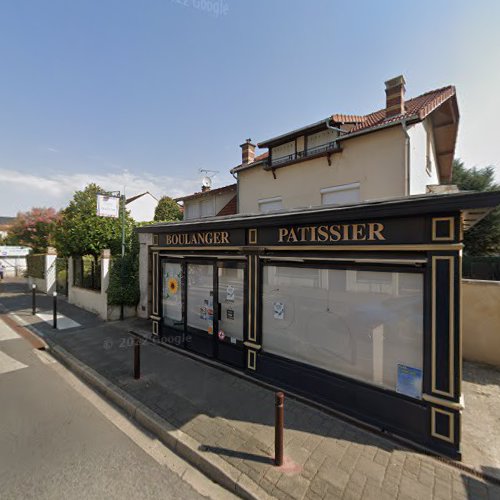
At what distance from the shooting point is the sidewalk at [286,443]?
285 centimetres

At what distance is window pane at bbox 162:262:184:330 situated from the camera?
6840mm

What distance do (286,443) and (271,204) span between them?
8.73 metres

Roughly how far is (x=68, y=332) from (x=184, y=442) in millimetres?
6352

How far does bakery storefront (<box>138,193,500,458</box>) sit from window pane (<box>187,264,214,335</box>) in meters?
0.04

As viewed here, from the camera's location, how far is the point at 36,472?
10.0ft

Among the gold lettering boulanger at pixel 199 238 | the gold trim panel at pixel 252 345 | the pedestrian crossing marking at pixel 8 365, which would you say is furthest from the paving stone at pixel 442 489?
the pedestrian crossing marking at pixel 8 365

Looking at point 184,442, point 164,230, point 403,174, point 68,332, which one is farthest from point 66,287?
point 403,174

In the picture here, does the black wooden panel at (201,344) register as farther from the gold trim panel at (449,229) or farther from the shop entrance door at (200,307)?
the gold trim panel at (449,229)

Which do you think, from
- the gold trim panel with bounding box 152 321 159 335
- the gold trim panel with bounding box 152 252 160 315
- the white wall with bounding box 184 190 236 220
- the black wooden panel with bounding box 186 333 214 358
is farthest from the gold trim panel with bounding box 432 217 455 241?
the white wall with bounding box 184 190 236 220

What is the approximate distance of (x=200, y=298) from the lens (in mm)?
6387

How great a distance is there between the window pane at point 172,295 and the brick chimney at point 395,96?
323 inches

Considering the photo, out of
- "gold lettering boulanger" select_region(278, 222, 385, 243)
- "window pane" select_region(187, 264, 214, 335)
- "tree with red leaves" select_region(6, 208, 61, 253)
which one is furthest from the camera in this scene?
"tree with red leaves" select_region(6, 208, 61, 253)

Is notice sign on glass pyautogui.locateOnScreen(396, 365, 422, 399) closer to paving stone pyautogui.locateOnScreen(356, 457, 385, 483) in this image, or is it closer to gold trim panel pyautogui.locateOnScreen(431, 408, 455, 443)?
gold trim panel pyautogui.locateOnScreen(431, 408, 455, 443)

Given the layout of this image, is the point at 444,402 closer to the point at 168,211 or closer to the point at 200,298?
the point at 200,298
